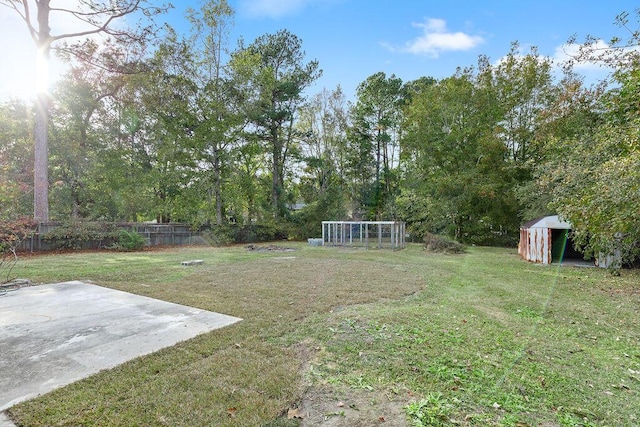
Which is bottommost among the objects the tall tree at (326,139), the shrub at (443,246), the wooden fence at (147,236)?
the shrub at (443,246)

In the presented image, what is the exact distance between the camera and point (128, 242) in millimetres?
11953

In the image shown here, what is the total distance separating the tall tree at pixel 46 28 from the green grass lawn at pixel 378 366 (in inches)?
361

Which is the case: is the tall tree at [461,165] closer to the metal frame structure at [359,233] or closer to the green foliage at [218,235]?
the metal frame structure at [359,233]

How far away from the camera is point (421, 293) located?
536 cm

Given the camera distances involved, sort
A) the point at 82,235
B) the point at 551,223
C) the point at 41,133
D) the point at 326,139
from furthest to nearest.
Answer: the point at 326,139 → the point at 82,235 → the point at 41,133 → the point at 551,223

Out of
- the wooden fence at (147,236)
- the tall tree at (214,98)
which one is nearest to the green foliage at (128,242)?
the wooden fence at (147,236)

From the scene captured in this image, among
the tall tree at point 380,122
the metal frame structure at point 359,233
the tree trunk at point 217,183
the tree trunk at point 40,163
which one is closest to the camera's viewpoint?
the tree trunk at point 40,163

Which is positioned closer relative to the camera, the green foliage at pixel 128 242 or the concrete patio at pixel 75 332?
the concrete patio at pixel 75 332

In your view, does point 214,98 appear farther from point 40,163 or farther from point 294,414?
point 294,414

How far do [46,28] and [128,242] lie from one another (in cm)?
768

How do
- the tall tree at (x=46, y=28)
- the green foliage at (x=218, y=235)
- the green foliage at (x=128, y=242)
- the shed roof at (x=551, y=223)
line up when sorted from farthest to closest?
the green foliage at (x=218, y=235)
the green foliage at (x=128, y=242)
the tall tree at (x=46, y=28)
the shed roof at (x=551, y=223)

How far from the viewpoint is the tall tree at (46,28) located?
10.6 meters

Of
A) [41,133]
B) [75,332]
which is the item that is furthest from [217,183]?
[75,332]

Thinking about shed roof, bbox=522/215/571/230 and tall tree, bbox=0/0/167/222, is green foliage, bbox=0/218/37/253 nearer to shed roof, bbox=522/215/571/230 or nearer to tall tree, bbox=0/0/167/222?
tall tree, bbox=0/0/167/222
